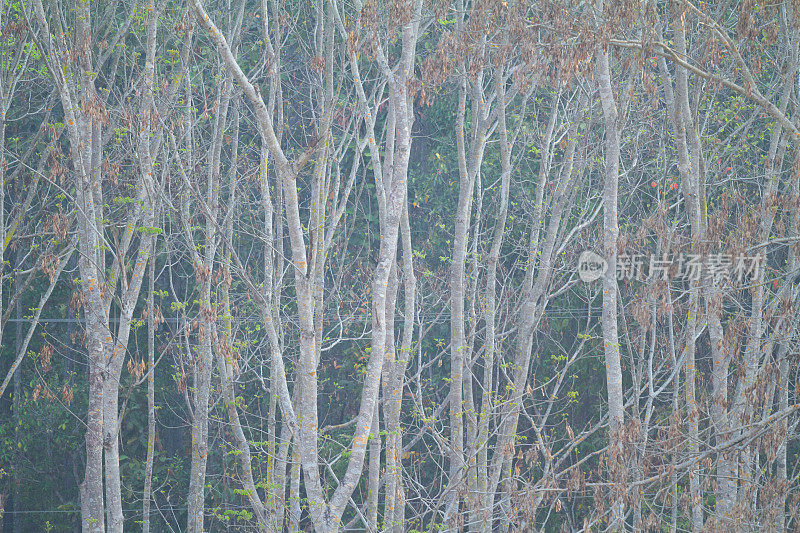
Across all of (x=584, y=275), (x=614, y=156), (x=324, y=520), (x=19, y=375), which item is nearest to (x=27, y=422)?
(x=19, y=375)

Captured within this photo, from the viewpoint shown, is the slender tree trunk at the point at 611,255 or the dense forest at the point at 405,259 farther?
the slender tree trunk at the point at 611,255

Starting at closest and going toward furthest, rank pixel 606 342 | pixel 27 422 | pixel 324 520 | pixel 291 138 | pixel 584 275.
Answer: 1. pixel 324 520
2. pixel 606 342
3. pixel 584 275
4. pixel 27 422
5. pixel 291 138

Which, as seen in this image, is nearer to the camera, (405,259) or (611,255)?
(611,255)

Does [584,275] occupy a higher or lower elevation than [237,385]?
higher

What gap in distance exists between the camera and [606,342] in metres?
6.09

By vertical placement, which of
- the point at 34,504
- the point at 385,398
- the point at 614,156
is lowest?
the point at 34,504

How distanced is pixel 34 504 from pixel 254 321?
4.11 metres

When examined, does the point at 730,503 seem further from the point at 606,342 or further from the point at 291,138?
the point at 291,138

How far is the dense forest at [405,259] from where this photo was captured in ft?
17.9

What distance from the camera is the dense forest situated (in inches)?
215

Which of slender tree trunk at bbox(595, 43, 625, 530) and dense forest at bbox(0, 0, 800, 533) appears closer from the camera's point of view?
dense forest at bbox(0, 0, 800, 533)

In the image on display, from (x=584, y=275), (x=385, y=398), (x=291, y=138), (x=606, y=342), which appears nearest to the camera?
(x=606, y=342)

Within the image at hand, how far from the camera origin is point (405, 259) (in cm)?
763

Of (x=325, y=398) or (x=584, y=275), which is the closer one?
(x=584, y=275)
